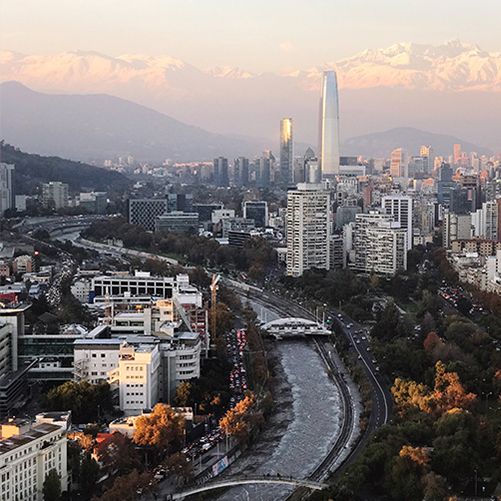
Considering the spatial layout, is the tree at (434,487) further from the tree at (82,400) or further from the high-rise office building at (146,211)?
the high-rise office building at (146,211)

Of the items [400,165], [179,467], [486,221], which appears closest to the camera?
[179,467]

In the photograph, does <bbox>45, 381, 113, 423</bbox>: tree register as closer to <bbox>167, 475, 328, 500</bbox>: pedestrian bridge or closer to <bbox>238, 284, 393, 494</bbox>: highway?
<bbox>167, 475, 328, 500</bbox>: pedestrian bridge

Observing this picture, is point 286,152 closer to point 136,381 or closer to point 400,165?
point 400,165

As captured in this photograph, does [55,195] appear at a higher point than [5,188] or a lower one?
lower

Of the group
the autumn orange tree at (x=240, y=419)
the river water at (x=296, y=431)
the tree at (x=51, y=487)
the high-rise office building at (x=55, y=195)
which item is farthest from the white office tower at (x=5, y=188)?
the tree at (x=51, y=487)

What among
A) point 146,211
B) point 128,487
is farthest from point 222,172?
point 128,487

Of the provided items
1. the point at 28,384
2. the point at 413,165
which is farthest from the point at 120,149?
the point at 28,384

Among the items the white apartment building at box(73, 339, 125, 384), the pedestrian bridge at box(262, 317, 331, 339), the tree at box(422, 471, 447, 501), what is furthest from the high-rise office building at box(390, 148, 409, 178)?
the tree at box(422, 471, 447, 501)

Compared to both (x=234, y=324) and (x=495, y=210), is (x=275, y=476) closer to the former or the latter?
(x=234, y=324)
